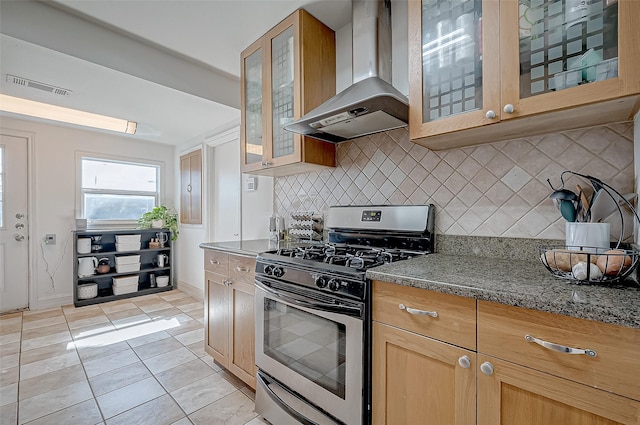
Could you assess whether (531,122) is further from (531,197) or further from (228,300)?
(228,300)

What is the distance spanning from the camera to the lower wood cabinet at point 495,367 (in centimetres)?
69

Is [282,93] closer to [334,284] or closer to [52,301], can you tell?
[334,284]

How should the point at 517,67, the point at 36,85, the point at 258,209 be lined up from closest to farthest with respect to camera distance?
the point at 517,67
the point at 36,85
the point at 258,209

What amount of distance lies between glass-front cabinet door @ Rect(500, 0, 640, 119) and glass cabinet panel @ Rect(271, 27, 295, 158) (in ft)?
4.25

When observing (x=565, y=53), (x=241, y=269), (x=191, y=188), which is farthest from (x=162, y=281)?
(x=565, y=53)

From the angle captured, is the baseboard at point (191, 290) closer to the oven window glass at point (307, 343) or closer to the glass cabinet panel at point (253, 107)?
the glass cabinet panel at point (253, 107)

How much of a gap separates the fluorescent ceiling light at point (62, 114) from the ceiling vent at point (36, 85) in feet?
2.28

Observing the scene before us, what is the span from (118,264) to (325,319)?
386cm

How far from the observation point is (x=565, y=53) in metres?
1.01

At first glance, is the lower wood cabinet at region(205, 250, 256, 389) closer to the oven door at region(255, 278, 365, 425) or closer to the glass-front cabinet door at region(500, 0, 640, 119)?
the oven door at region(255, 278, 365, 425)

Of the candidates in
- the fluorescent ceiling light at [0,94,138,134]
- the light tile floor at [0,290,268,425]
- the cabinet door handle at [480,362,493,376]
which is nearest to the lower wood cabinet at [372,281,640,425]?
the cabinet door handle at [480,362,493,376]

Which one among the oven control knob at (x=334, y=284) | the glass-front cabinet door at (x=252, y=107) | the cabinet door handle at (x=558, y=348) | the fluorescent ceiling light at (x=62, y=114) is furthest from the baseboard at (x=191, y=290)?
the cabinet door handle at (x=558, y=348)

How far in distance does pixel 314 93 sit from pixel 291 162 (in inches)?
19.6

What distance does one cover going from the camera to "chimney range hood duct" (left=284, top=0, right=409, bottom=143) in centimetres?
148
